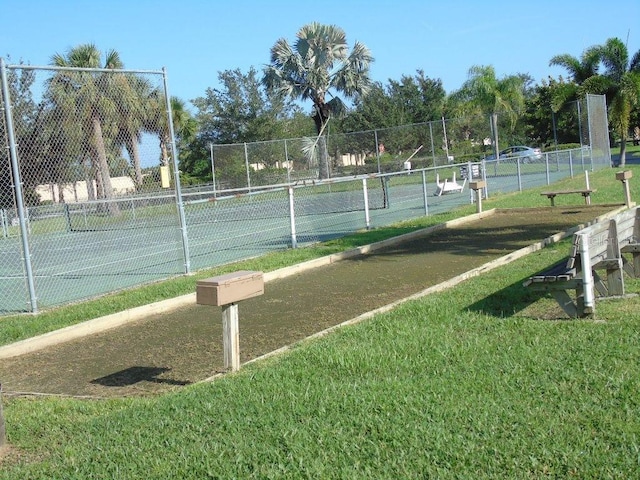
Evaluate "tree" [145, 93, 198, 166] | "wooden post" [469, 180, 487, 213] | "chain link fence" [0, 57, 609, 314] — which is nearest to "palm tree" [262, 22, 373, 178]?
"chain link fence" [0, 57, 609, 314]

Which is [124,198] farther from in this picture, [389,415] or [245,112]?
[245,112]

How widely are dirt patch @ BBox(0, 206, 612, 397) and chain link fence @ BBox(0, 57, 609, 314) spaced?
2.47 m

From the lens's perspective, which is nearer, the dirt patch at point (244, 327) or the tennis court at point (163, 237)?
the dirt patch at point (244, 327)

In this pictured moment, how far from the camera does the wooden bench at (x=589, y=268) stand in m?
7.15

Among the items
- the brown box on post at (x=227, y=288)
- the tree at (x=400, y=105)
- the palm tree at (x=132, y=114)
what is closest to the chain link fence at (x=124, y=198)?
the palm tree at (x=132, y=114)

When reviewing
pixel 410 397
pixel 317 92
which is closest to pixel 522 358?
pixel 410 397

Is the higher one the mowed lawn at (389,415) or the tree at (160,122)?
the tree at (160,122)

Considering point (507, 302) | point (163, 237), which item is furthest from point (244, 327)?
point (163, 237)

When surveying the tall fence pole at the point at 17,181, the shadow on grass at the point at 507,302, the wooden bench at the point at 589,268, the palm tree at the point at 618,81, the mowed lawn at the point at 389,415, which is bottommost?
the mowed lawn at the point at 389,415

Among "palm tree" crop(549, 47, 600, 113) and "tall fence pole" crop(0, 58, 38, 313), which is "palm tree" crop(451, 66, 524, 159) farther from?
"tall fence pole" crop(0, 58, 38, 313)

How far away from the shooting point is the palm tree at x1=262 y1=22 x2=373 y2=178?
39.8 metres

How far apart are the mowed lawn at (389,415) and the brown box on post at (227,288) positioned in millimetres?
636

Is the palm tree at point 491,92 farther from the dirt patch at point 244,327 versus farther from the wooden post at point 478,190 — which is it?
the dirt patch at point 244,327

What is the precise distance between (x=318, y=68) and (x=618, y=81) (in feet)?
51.4
